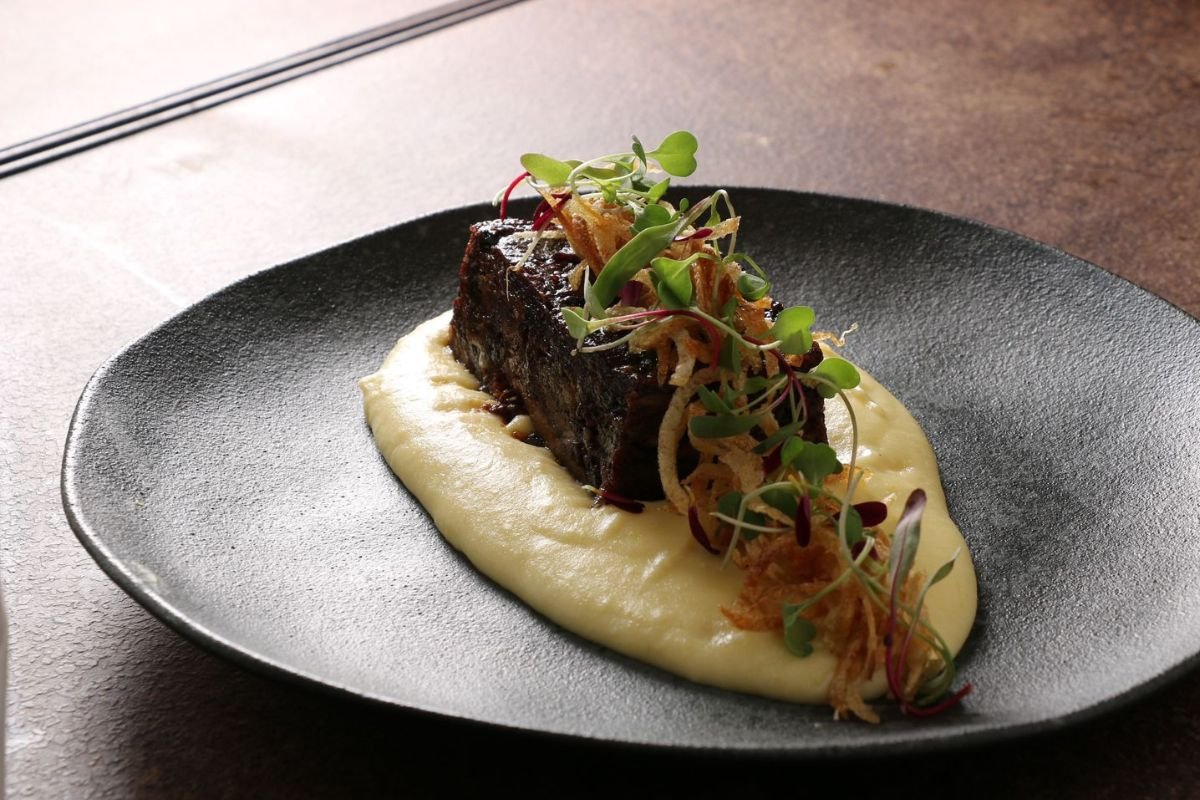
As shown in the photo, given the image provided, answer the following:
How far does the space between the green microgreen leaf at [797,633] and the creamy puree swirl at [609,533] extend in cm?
2

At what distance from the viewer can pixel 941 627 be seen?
2398 mm

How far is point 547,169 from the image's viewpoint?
10.2 ft

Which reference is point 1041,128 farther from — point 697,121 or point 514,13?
point 514,13

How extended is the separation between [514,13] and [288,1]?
114 centimetres

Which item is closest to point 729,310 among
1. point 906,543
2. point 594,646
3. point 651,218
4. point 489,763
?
point 651,218

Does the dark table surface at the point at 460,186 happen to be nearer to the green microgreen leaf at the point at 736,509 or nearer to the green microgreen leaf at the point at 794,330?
the green microgreen leaf at the point at 736,509

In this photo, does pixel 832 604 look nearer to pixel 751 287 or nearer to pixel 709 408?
pixel 709 408

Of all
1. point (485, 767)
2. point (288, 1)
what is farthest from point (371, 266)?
point (288, 1)

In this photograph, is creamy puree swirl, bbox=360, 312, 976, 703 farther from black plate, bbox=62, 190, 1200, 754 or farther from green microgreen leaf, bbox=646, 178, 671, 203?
green microgreen leaf, bbox=646, 178, 671, 203

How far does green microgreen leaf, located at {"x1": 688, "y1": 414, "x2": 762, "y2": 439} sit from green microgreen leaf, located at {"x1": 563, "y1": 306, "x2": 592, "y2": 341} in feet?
1.04

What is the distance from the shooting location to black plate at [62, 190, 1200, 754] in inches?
87.1

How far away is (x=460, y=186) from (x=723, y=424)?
8.45 feet

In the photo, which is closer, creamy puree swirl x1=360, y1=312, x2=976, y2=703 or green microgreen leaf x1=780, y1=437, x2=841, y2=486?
creamy puree swirl x1=360, y1=312, x2=976, y2=703

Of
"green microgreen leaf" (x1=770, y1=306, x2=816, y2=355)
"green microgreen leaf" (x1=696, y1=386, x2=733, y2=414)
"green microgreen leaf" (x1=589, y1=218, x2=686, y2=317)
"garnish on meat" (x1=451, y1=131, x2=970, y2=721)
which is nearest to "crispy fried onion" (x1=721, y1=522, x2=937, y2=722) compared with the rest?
"garnish on meat" (x1=451, y1=131, x2=970, y2=721)
